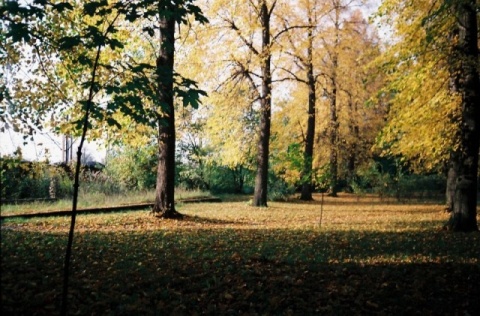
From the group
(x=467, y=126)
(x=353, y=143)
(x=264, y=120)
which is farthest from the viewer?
(x=353, y=143)

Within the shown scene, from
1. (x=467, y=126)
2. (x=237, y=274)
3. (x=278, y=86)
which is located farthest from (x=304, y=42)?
(x=237, y=274)

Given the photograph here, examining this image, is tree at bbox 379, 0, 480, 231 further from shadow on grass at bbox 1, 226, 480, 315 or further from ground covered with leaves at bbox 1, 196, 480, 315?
shadow on grass at bbox 1, 226, 480, 315

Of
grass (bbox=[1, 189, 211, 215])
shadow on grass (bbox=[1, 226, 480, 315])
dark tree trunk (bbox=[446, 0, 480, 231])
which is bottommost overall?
shadow on grass (bbox=[1, 226, 480, 315])

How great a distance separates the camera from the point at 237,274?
5332 millimetres

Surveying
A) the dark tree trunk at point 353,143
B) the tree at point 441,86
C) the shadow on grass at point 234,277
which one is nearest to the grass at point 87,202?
the shadow on grass at point 234,277

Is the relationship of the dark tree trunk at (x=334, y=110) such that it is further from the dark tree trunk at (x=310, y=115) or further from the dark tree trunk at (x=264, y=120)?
the dark tree trunk at (x=264, y=120)

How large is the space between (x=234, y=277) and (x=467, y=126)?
7455mm

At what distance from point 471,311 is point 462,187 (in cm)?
580

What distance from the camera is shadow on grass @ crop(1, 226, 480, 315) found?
4.19 m

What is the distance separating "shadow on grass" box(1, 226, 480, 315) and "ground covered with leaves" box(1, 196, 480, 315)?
0.05ft

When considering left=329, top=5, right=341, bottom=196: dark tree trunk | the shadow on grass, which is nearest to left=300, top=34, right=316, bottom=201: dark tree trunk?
left=329, top=5, right=341, bottom=196: dark tree trunk

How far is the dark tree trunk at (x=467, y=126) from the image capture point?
373 inches

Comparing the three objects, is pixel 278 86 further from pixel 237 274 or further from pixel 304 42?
pixel 237 274

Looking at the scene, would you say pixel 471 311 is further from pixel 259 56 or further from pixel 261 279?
pixel 259 56
